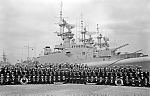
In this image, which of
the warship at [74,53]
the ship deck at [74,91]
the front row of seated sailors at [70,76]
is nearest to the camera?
the ship deck at [74,91]

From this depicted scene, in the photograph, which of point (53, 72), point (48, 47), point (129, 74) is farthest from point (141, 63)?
point (48, 47)

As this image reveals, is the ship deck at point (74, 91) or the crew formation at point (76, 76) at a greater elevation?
the crew formation at point (76, 76)

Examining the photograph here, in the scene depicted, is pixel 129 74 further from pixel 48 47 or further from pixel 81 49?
pixel 48 47

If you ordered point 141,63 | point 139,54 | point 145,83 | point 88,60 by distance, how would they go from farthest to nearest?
point 88,60 → point 139,54 → point 141,63 → point 145,83

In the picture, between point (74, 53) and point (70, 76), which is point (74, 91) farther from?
point (74, 53)

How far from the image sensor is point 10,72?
18.4 meters

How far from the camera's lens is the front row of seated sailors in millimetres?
17384

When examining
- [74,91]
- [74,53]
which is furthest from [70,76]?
[74,53]

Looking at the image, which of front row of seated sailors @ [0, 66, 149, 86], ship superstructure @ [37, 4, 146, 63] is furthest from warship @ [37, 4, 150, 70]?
front row of seated sailors @ [0, 66, 149, 86]

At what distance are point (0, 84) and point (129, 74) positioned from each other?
32.2 ft

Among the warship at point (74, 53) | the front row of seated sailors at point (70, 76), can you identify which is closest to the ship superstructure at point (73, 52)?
the warship at point (74, 53)

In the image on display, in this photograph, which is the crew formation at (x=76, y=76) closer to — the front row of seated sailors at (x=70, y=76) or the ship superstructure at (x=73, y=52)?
the front row of seated sailors at (x=70, y=76)

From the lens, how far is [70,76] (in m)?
19.4

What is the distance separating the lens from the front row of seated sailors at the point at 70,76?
1738 cm
